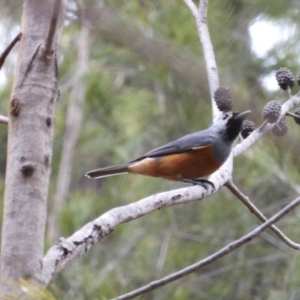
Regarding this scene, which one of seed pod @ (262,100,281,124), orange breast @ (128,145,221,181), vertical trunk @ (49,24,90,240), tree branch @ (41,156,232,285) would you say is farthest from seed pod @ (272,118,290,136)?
vertical trunk @ (49,24,90,240)

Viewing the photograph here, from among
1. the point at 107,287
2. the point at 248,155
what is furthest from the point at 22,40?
the point at 248,155

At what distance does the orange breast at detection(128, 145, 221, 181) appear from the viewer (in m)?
3.08

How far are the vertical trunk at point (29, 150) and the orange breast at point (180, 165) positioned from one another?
1604 mm

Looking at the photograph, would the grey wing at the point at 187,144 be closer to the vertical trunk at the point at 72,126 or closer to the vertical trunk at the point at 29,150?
the vertical trunk at the point at 72,126

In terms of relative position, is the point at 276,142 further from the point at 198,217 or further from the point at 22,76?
the point at 198,217

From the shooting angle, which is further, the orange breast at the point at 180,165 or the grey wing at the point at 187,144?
the grey wing at the point at 187,144

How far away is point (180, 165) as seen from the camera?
3.17 m

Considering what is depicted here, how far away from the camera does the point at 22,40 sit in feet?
5.11

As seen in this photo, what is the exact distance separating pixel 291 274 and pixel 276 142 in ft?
8.47

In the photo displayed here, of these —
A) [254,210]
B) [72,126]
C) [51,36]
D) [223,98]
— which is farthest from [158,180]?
[51,36]

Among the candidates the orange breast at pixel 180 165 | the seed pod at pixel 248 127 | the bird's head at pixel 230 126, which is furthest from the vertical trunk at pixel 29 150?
the bird's head at pixel 230 126

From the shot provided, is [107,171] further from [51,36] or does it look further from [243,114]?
[51,36]

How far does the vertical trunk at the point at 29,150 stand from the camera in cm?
130

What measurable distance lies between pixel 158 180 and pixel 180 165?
1950mm
